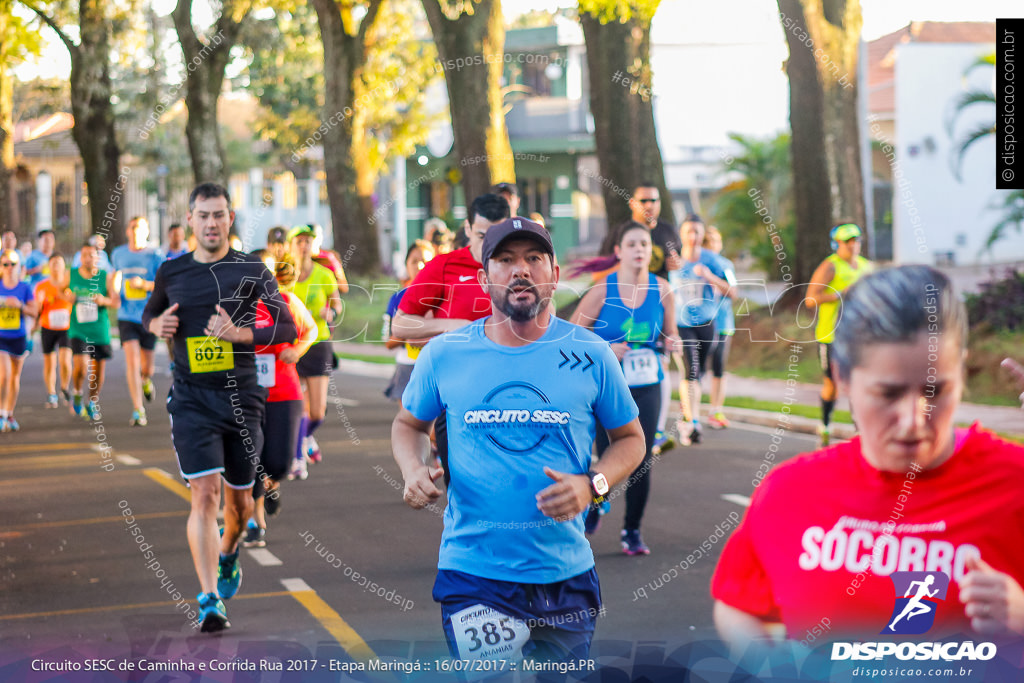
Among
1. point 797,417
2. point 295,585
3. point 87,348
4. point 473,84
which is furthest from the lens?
point 473,84

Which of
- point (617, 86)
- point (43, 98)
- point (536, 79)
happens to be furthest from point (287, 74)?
point (617, 86)

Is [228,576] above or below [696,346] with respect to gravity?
below

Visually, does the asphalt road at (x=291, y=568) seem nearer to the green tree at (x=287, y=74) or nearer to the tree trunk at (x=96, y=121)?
the tree trunk at (x=96, y=121)

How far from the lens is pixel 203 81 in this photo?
87.7 ft

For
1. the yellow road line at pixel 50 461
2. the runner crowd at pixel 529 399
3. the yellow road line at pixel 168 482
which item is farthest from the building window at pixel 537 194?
the yellow road line at pixel 168 482

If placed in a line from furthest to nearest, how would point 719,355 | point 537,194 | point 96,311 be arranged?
point 537,194, point 96,311, point 719,355

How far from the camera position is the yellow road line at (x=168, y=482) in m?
10.3

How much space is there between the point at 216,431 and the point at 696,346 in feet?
23.5

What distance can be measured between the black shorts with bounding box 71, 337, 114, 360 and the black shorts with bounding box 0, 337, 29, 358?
60cm

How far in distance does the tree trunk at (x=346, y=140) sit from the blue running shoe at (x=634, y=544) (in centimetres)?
2051

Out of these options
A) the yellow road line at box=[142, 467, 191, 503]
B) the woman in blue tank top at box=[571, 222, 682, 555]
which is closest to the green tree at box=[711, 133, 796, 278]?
the yellow road line at box=[142, 467, 191, 503]

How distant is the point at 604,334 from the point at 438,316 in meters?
1.34

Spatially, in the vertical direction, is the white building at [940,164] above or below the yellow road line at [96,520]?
above

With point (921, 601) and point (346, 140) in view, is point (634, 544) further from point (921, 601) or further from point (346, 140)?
point (346, 140)
